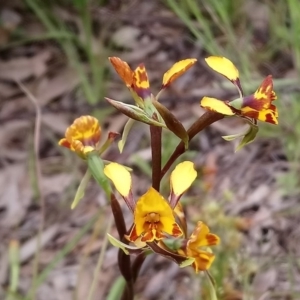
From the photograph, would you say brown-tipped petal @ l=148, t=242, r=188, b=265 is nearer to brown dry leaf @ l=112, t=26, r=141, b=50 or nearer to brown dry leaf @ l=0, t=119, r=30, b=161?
brown dry leaf @ l=0, t=119, r=30, b=161

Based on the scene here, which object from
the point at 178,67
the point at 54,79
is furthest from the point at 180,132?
the point at 54,79

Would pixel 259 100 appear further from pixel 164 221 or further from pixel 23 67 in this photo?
pixel 23 67

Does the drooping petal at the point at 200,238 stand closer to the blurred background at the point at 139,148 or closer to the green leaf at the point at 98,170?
the green leaf at the point at 98,170

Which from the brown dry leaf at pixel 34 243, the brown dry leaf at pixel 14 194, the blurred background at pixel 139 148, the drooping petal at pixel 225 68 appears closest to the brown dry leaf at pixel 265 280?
the blurred background at pixel 139 148

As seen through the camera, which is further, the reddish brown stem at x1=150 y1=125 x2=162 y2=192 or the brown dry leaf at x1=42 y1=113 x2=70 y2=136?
the brown dry leaf at x1=42 y1=113 x2=70 y2=136

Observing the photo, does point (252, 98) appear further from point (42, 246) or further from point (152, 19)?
point (152, 19)

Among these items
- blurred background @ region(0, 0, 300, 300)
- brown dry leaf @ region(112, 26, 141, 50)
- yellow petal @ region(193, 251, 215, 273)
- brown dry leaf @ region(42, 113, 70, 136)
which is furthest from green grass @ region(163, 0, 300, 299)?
brown dry leaf @ region(42, 113, 70, 136)
